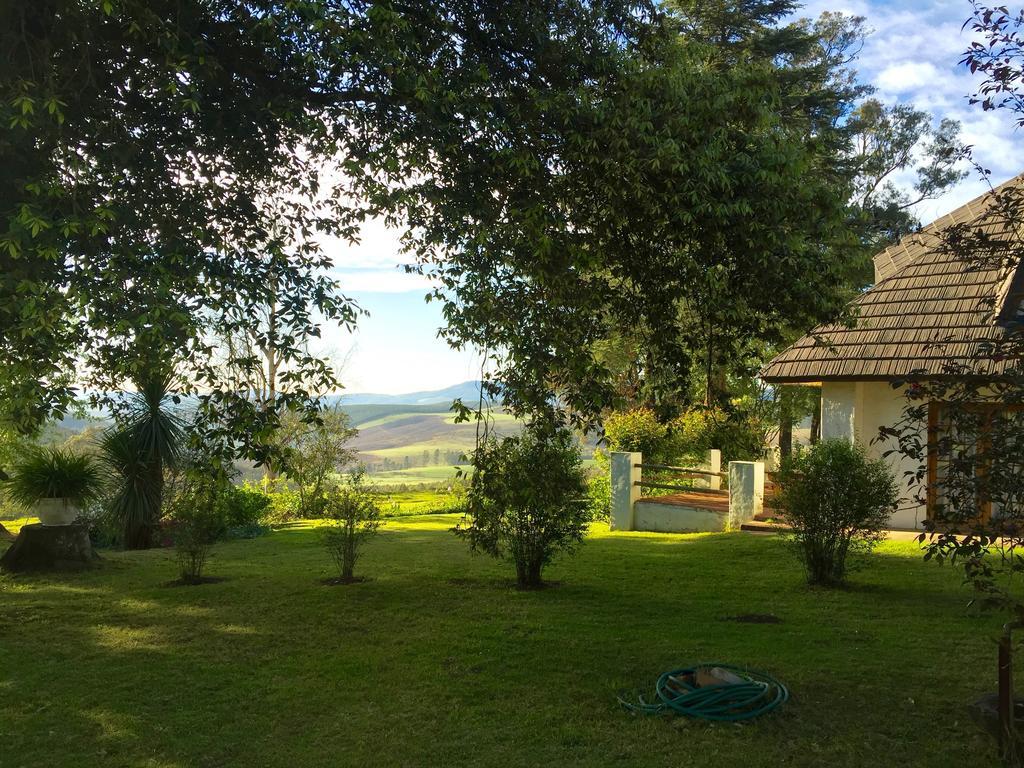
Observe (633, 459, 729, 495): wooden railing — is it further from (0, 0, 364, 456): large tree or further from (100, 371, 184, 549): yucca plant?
(0, 0, 364, 456): large tree

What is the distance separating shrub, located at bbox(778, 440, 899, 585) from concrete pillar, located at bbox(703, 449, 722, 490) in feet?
30.1

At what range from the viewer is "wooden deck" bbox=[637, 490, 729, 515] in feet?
58.4

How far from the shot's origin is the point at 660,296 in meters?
8.47

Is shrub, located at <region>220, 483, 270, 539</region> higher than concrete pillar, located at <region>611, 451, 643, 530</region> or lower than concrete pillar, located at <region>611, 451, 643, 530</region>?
lower

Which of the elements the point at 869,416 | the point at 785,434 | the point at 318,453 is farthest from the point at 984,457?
the point at 785,434

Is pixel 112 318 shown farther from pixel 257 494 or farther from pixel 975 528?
pixel 257 494

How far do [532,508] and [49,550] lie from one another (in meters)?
8.27

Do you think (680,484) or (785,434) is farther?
(785,434)

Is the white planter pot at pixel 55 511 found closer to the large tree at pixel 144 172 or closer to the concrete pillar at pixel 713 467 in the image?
the large tree at pixel 144 172

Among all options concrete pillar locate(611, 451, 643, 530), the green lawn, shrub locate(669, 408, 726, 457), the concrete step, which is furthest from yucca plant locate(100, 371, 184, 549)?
shrub locate(669, 408, 726, 457)

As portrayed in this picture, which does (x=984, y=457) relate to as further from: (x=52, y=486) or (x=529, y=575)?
(x=52, y=486)

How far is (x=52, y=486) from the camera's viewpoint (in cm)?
1433

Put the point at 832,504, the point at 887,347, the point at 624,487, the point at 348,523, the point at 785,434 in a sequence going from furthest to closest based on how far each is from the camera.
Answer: the point at 785,434 → the point at 624,487 → the point at 887,347 → the point at 348,523 → the point at 832,504

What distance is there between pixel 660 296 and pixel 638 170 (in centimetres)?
155
